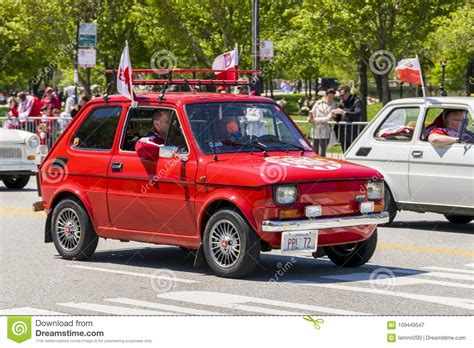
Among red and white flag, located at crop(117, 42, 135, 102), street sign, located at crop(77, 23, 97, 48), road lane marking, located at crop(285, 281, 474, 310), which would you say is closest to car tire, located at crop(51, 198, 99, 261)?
red and white flag, located at crop(117, 42, 135, 102)

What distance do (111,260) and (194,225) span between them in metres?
1.69


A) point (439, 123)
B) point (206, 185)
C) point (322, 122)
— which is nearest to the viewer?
point (206, 185)

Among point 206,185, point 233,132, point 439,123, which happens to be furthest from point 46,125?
point 206,185

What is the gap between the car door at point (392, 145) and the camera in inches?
608

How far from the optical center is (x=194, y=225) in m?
10.9

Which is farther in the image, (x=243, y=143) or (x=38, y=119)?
(x=38, y=119)

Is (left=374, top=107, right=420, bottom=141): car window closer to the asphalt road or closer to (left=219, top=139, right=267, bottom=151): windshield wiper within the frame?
the asphalt road

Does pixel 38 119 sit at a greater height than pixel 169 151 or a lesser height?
lesser

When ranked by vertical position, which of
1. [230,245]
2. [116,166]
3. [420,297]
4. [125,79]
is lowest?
[420,297]

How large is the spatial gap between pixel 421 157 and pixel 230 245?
17.6ft

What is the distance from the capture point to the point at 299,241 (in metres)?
10.4

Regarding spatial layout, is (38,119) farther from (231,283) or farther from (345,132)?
(231,283)

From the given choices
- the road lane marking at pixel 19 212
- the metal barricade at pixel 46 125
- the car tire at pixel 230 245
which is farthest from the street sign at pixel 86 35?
the car tire at pixel 230 245
